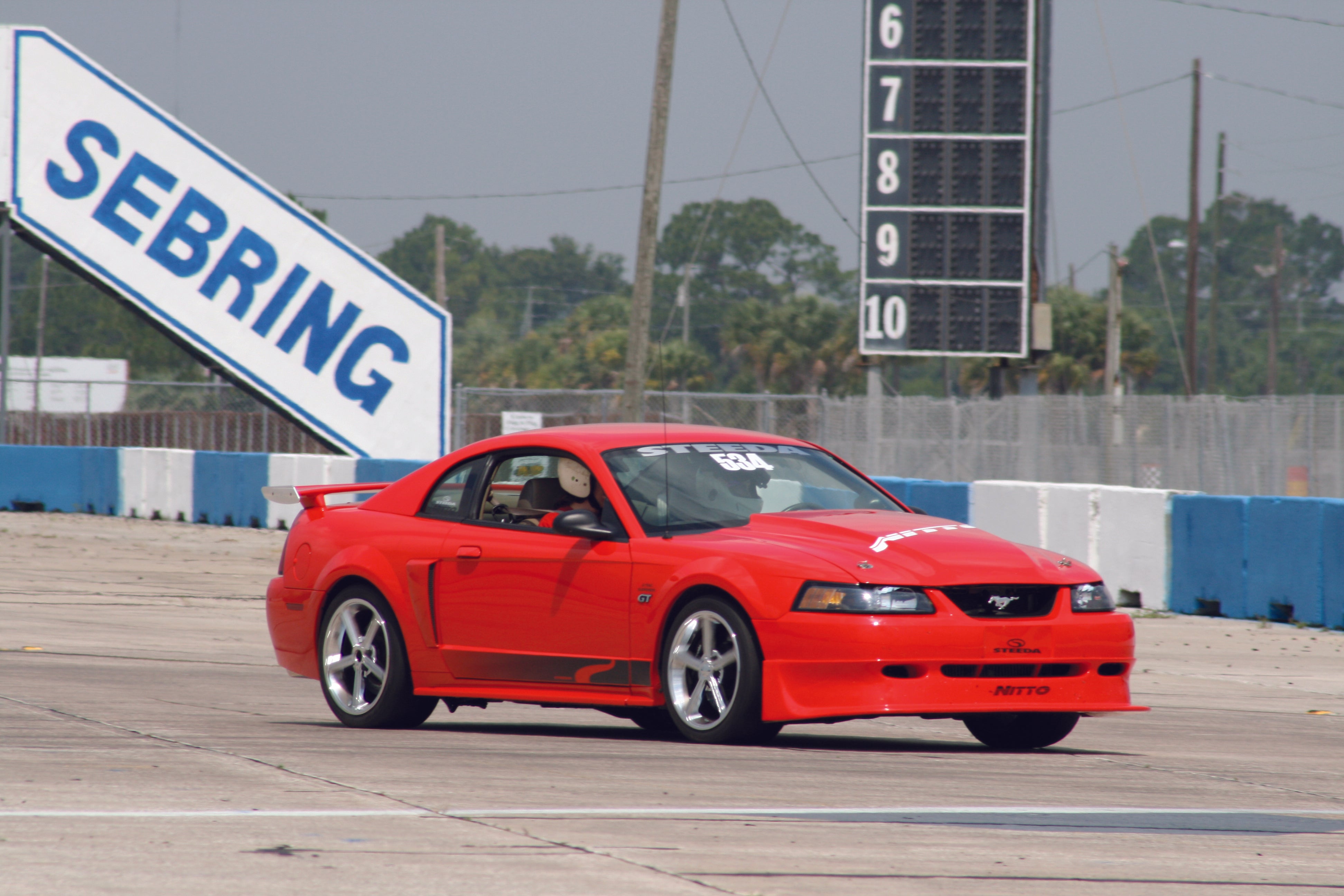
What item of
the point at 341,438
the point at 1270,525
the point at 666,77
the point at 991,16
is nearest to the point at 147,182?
the point at 341,438

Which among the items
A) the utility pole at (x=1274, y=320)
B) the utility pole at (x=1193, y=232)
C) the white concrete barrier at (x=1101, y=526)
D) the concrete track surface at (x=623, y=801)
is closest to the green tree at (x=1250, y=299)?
the utility pole at (x=1274, y=320)

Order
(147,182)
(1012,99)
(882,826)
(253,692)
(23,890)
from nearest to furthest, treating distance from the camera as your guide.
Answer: (23,890) → (882,826) → (253,692) → (1012,99) → (147,182)

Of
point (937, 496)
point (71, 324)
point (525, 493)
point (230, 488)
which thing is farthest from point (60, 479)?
point (71, 324)

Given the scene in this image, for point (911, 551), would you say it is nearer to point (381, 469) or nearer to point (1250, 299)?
point (381, 469)

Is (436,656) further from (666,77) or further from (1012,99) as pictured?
(1012,99)

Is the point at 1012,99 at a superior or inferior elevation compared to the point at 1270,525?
superior

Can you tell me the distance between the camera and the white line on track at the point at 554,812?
5.93 metres

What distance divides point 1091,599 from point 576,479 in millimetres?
2262

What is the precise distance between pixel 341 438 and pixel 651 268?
1196cm

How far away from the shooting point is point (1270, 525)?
15.1 metres

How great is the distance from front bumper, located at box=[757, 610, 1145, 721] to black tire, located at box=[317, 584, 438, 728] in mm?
2041

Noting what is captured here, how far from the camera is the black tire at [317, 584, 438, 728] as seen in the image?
860 cm

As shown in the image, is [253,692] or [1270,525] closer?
[253,692]

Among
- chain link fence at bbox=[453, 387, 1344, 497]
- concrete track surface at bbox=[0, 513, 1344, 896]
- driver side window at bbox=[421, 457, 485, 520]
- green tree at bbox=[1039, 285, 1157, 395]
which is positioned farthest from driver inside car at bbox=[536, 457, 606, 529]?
green tree at bbox=[1039, 285, 1157, 395]
